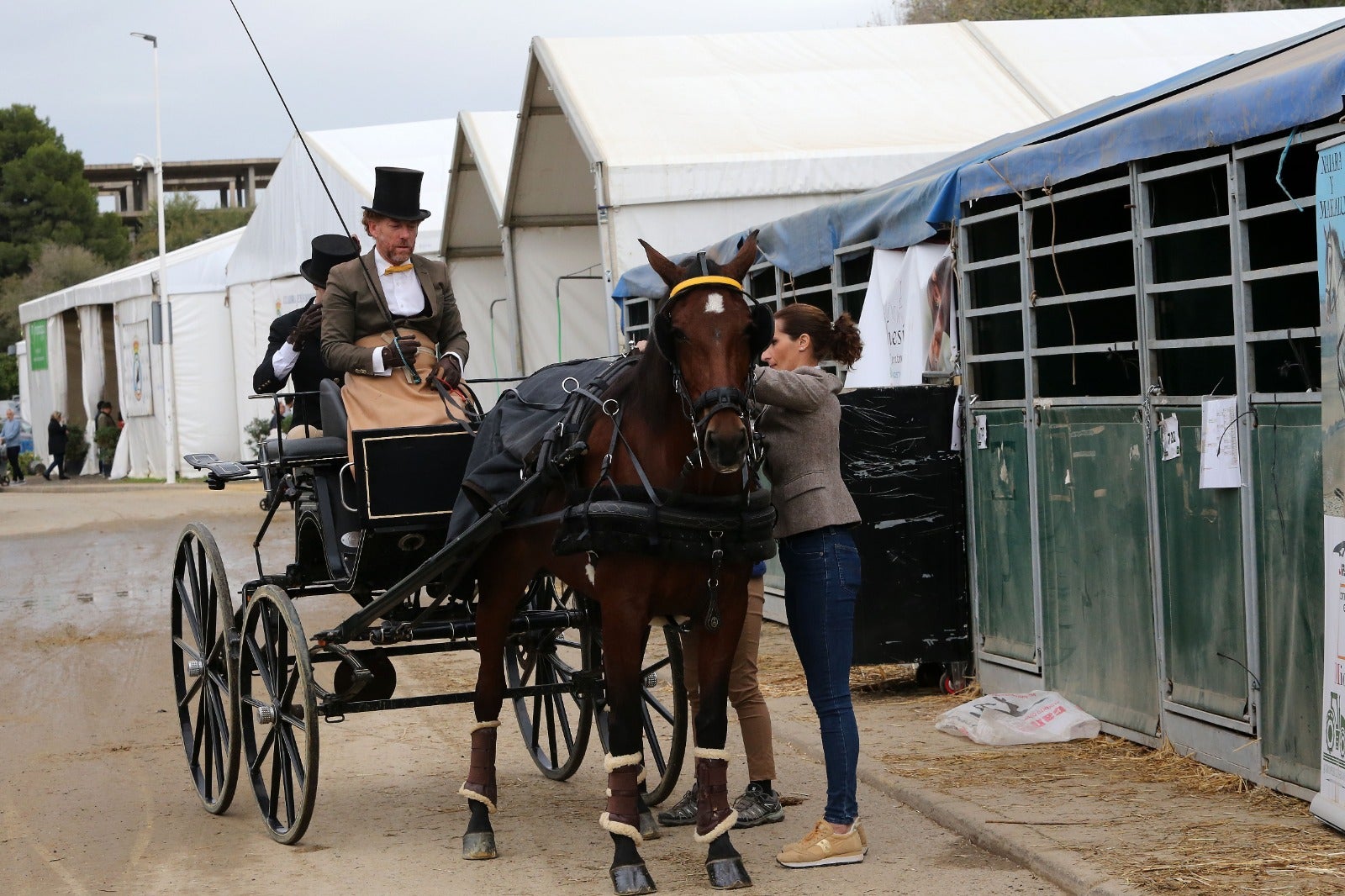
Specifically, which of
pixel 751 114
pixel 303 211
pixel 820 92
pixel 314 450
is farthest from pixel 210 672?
pixel 303 211

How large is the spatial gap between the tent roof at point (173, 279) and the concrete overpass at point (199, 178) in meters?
63.1

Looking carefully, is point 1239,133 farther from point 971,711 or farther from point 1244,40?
point 1244,40

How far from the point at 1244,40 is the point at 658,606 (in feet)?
54.8

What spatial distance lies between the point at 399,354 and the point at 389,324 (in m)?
0.17

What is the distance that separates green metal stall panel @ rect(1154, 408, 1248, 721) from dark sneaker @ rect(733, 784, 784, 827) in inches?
74.7

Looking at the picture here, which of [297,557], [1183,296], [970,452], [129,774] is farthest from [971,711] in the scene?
[129,774]

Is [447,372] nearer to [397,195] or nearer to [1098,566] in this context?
[397,195]

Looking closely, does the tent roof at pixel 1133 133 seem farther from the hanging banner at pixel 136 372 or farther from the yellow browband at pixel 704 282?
the hanging banner at pixel 136 372

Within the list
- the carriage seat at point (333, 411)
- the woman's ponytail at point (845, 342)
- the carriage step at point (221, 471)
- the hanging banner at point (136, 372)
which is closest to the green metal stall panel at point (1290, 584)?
the woman's ponytail at point (845, 342)

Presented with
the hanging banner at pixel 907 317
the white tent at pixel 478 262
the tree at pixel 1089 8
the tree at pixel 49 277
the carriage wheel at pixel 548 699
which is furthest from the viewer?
the tree at pixel 49 277

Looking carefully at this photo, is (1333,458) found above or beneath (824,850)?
above

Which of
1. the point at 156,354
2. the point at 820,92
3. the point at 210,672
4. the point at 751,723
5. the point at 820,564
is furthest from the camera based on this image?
the point at 156,354

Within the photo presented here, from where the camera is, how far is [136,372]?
3897cm

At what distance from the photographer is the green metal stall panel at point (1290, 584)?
5.76m
